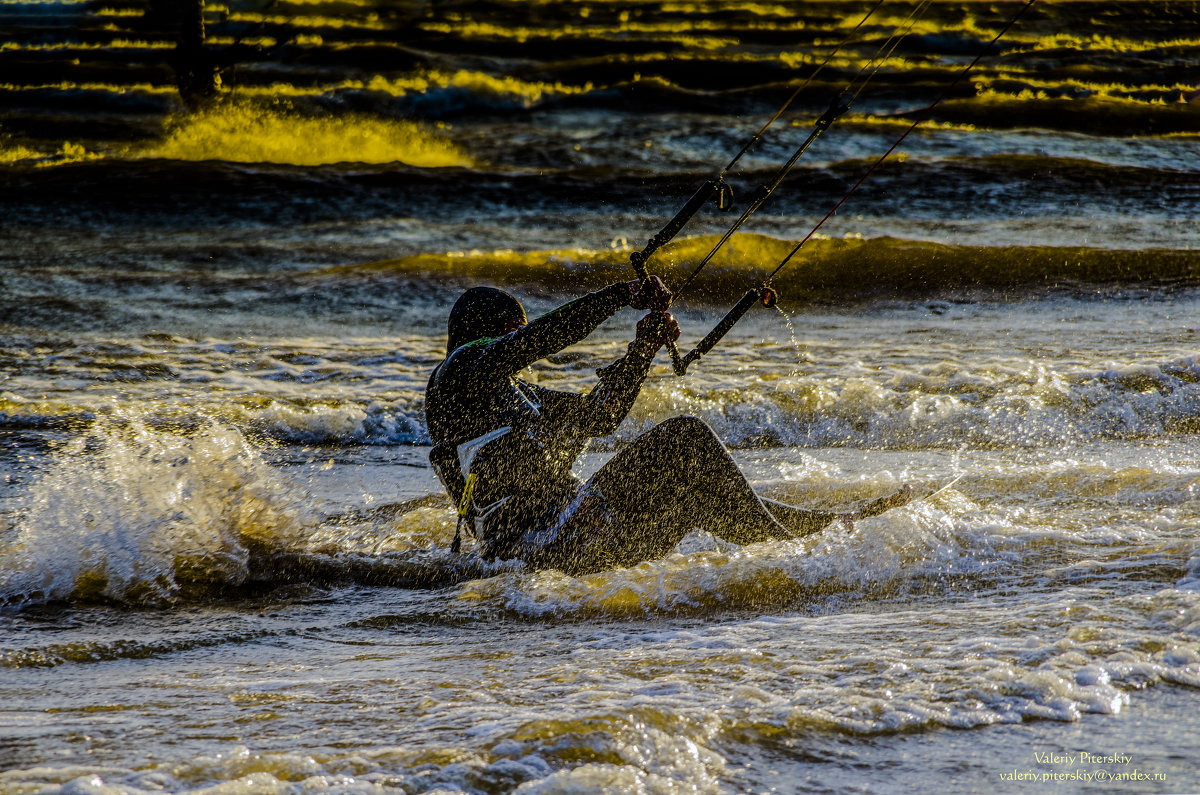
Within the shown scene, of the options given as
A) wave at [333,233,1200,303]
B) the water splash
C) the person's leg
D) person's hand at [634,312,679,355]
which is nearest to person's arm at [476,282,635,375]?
person's hand at [634,312,679,355]

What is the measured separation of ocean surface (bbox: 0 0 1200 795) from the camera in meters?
2.79

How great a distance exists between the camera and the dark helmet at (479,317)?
4.57 m

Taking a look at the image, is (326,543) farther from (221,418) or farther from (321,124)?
(321,124)

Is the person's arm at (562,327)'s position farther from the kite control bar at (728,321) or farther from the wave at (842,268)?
the wave at (842,268)

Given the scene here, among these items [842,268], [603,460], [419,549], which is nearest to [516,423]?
[419,549]

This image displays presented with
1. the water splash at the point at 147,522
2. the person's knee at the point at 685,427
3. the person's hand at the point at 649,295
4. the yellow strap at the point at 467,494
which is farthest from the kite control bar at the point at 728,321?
the water splash at the point at 147,522

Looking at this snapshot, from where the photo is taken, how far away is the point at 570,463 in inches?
184

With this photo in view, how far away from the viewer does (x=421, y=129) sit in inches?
953

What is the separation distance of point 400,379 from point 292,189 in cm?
1022

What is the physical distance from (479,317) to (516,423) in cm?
51

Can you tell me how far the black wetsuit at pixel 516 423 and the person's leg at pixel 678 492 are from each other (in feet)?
0.63

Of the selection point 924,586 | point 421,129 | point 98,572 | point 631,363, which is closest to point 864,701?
point 924,586

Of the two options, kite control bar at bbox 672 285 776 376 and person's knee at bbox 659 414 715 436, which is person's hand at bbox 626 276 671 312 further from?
person's knee at bbox 659 414 715 436

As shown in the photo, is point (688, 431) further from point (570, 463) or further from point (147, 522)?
point (147, 522)
